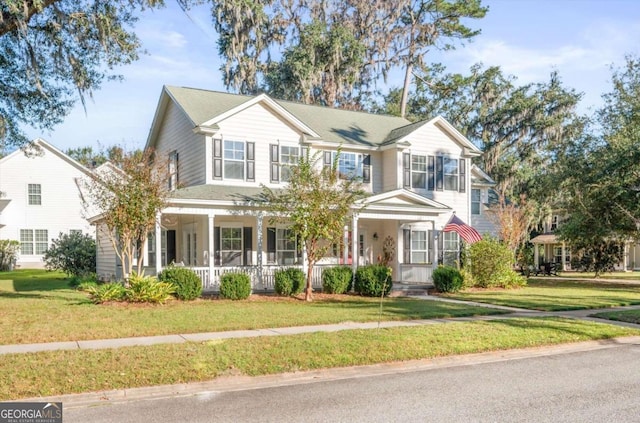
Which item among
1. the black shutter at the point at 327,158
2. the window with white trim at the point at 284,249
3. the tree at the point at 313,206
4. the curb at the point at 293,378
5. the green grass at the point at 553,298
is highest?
the black shutter at the point at 327,158

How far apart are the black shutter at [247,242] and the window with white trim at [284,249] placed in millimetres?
1119

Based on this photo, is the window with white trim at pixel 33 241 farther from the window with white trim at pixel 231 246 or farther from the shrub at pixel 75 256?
the window with white trim at pixel 231 246

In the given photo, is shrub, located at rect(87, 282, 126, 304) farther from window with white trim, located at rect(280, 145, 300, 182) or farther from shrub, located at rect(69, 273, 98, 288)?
window with white trim, located at rect(280, 145, 300, 182)

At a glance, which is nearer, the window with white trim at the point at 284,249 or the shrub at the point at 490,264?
the window with white trim at the point at 284,249

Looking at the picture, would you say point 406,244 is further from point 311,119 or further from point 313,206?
point 313,206

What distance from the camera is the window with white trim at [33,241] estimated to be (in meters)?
36.0

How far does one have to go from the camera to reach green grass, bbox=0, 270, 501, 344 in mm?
11305

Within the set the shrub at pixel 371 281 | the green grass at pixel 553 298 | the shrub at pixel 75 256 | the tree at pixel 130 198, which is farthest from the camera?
the shrub at pixel 75 256

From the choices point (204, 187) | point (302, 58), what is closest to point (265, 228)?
point (204, 187)

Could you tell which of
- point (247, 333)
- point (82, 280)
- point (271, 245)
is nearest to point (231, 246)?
point (271, 245)

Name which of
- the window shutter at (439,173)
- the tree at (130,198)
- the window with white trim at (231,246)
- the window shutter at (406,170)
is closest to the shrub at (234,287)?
the tree at (130,198)

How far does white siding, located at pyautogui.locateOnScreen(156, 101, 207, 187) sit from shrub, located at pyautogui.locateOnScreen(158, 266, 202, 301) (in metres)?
4.48

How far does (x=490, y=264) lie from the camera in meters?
23.6

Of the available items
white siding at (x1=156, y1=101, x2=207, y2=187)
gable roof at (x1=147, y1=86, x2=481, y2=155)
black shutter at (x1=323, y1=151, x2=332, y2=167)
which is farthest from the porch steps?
white siding at (x1=156, y1=101, x2=207, y2=187)
